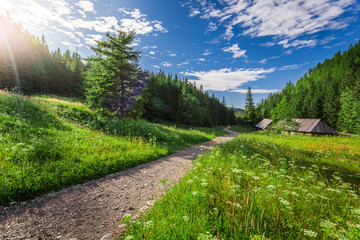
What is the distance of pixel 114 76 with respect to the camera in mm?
17266

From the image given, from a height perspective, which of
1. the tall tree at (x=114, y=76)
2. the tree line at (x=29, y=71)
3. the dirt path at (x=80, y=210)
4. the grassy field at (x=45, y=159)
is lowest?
the dirt path at (x=80, y=210)

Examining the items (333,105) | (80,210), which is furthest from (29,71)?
(333,105)

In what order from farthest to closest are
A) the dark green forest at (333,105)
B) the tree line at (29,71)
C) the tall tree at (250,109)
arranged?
1. the tall tree at (250,109)
2. the dark green forest at (333,105)
3. the tree line at (29,71)

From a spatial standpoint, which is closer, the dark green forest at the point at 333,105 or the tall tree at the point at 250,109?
the dark green forest at the point at 333,105

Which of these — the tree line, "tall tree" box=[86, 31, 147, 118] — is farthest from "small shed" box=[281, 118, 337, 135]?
the tree line

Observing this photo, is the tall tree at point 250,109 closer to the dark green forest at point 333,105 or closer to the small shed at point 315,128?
the dark green forest at point 333,105

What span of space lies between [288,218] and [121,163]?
6704 mm

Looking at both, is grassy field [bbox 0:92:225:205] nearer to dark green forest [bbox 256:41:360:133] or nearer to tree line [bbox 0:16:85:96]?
tree line [bbox 0:16:85:96]

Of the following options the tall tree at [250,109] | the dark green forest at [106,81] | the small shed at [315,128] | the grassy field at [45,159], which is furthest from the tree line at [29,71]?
the tall tree at [250,109]

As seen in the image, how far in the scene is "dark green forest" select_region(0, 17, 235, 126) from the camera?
673 inches

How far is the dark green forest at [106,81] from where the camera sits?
56.1ft

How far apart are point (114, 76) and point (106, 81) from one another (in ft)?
3.68

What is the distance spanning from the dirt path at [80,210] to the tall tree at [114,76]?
45.3 ft

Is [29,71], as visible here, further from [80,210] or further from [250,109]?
[250,109]
